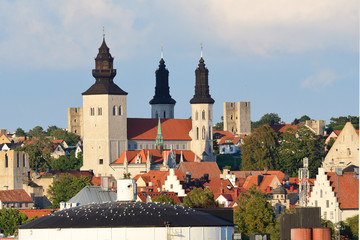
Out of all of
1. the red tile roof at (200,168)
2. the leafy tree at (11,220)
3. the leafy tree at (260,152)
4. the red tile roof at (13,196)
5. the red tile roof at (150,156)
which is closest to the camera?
the leafy tree at (11,220)

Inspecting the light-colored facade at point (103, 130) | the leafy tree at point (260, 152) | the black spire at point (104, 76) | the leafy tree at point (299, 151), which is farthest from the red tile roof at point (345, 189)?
the black spire at point (104, 76)

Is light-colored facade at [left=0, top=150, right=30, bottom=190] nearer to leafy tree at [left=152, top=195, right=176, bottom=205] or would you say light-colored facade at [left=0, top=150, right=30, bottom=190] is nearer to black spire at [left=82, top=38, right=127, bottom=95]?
black spire at [left=82, top=38, right=127, bottom=95]

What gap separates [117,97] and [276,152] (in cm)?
2017

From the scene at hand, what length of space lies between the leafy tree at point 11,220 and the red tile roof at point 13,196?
24.8 metres

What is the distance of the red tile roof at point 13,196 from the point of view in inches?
6038

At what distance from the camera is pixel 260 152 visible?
628ft

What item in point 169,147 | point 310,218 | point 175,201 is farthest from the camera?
point 169,147

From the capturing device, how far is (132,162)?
18638cm

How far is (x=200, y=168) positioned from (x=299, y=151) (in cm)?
1792

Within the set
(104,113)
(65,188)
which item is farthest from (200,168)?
(65,188)

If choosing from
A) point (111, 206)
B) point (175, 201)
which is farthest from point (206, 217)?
point (175, 201)

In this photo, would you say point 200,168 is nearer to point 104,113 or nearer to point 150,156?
point 150,156

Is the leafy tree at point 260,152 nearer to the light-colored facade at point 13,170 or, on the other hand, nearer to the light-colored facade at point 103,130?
the light-colored facade at point 103,130

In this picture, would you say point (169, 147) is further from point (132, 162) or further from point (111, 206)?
point (111, 206)
